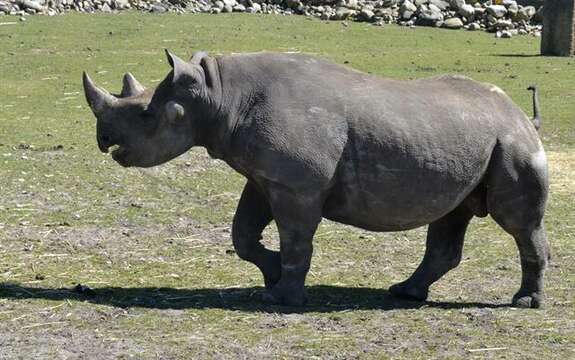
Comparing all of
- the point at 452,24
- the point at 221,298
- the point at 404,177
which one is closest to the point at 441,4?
the point at 452,24

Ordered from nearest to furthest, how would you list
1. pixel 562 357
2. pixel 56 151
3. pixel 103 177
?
pixel 562 357
pixel 103 177
pixel 56 151

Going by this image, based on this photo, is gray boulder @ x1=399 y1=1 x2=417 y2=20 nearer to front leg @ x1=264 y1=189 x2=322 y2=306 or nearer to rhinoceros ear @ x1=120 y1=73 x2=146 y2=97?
rhinoceros ear @ x1=120 y1=73 x2=146 y2=97

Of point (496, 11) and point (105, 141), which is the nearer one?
point (105, 141)

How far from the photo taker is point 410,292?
28.8 feet

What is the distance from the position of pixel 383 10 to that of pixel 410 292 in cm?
2459

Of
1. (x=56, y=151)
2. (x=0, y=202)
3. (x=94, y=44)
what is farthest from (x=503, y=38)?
(x=0, y=202)

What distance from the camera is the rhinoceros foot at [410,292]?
28.8 ft

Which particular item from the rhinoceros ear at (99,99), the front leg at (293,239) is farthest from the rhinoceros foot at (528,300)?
the rhinoceros ear at (99,99)

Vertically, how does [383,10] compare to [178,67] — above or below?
below

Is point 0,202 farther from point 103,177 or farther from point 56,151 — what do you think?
point 56,151

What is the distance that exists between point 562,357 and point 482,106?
2010mm

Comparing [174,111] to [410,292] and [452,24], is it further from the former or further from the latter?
[452,24]

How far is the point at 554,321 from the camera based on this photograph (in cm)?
819

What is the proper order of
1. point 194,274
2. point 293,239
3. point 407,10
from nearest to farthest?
point 293,239 → point 194,274 → point 407,10
